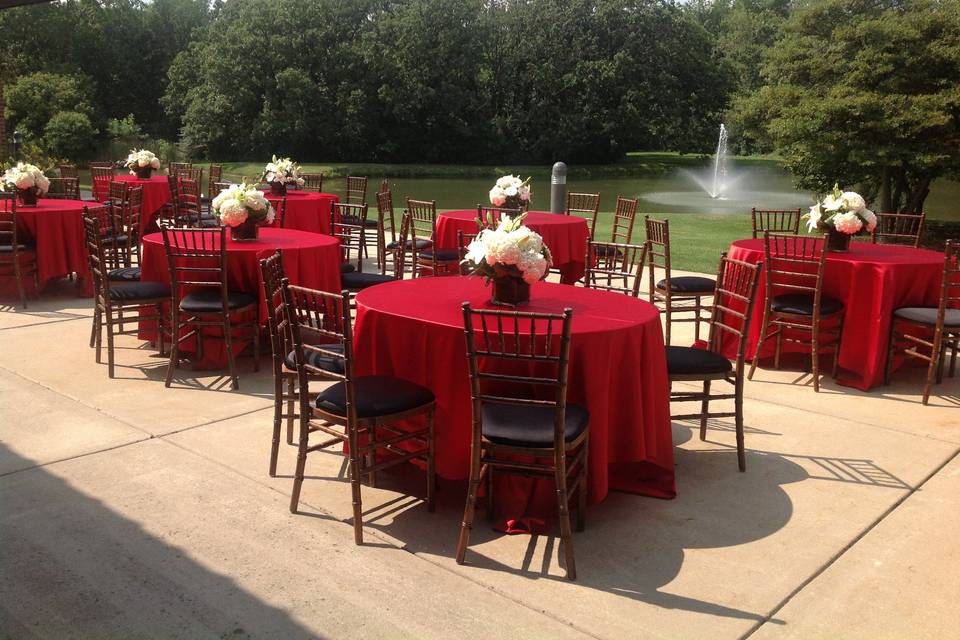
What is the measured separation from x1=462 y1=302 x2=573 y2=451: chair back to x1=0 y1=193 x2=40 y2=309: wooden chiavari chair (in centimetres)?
614

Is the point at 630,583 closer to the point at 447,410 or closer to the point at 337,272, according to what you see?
the point at 447,410

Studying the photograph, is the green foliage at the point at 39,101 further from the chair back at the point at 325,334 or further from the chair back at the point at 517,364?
the chair back at the point at 517,364

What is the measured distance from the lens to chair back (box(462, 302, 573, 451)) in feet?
11.1

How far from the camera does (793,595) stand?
3373mm

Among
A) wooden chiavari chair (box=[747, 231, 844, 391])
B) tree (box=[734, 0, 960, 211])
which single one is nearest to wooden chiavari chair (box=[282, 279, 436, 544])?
wooden chiavari chair (box=[747, 231, 844, 391])

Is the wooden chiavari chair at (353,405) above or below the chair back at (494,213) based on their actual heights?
below

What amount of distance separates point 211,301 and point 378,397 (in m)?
2.70

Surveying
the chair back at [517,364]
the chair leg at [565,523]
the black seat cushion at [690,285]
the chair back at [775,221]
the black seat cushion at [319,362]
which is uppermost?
the chair back at [775,221]

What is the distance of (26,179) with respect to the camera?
9000 mm

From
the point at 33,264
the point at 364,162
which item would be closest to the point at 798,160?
the point at 33,264

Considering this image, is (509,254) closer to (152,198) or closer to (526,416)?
(526,416)

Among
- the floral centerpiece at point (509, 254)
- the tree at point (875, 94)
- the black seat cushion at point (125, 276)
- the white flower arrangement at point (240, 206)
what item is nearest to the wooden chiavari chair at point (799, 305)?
the floral centerpiece at point (509, 254)

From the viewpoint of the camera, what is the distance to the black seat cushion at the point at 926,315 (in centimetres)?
605

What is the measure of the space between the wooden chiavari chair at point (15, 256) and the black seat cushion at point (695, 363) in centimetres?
647
